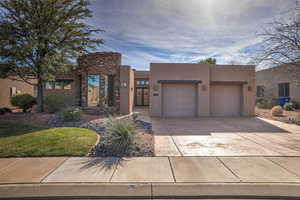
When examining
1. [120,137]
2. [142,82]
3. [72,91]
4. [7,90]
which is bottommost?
[120,137]

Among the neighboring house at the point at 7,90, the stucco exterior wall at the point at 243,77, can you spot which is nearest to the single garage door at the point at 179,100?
the stucco exterior wall at the point at 243,77

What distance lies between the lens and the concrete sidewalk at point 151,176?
2.65 metres

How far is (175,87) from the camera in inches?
435

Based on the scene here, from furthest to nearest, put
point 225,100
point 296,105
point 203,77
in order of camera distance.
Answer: point 296,105
point 225,100
point 203,77

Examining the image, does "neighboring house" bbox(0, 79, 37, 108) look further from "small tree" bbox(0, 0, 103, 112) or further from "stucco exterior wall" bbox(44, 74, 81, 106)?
"small tree" bbox(0, 0, 103, 112)

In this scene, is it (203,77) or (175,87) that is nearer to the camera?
(203,77)

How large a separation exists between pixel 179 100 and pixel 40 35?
380 inches

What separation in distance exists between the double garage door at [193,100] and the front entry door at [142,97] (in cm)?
634

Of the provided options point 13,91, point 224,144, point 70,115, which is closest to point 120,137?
point 224,144

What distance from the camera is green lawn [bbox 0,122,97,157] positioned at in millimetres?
4184

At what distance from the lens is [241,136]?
6.07m

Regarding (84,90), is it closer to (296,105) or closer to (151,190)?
(151,190)

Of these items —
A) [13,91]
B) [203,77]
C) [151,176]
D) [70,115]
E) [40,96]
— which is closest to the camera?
[151,176]

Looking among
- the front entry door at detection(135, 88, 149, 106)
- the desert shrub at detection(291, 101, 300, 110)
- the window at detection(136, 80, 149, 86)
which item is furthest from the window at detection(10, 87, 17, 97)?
the desert shrub at detection(291, 101, 300, 110)
